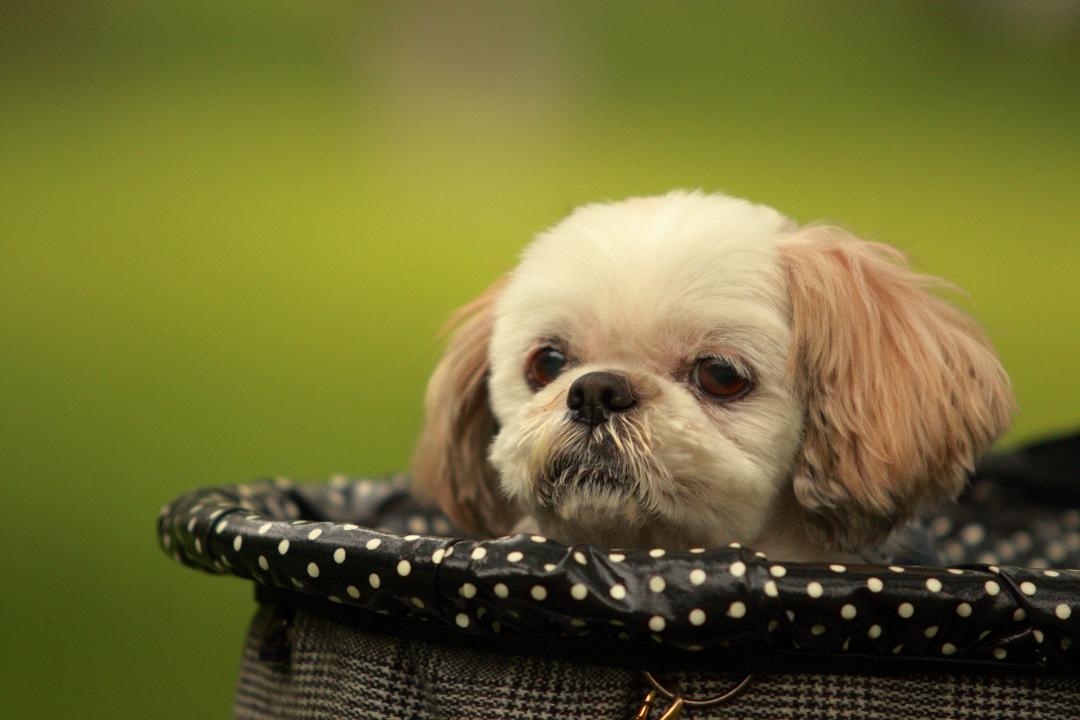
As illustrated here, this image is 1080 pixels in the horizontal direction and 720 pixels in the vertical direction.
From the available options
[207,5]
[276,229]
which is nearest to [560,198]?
[276,229]

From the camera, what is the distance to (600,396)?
3.04 feet

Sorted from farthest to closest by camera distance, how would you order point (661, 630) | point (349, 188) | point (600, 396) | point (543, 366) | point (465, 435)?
1. point (349, 188)
2. point (465, 435)
3. point (543, 366)
4. point (600, 396)
5. point (661, 630)

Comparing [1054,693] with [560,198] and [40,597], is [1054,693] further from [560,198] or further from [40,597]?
[40,597]

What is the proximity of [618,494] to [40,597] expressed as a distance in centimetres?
132

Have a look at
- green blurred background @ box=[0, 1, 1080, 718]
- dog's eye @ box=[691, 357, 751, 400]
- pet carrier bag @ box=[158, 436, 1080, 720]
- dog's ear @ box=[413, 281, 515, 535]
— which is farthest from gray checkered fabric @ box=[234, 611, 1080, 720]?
green blurred background @ box=[0, 1, 1080, 718]

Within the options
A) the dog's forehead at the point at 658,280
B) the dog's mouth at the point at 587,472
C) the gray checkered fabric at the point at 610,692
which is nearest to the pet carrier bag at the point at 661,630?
the gray checkered fabric at the point at 610,692

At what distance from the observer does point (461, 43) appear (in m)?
1.97

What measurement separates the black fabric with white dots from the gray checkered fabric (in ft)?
0.08

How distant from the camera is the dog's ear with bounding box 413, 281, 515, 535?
1209mm

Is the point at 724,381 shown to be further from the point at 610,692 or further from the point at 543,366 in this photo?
the point at 610,692

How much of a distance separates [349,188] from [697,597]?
4.78 feet

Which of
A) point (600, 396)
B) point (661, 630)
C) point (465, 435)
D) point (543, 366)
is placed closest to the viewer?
point (661, 630)

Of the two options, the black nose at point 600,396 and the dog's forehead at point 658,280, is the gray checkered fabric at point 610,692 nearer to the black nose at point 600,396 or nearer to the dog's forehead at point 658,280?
the black nose at point 600,396

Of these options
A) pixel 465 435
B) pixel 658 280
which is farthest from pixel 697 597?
pixel 465 435
